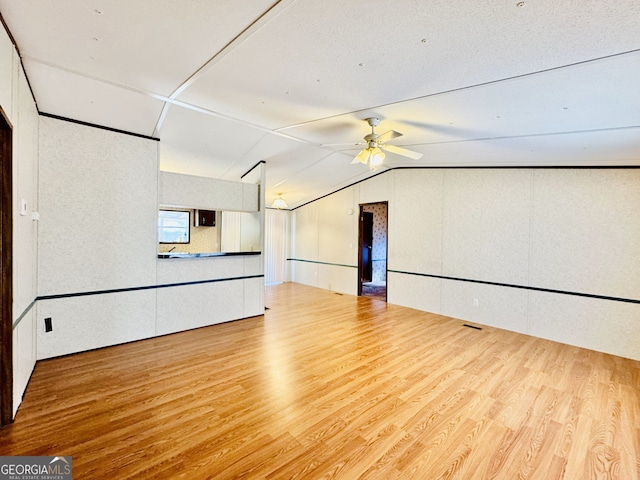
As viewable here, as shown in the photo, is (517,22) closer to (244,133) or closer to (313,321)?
(244,133)

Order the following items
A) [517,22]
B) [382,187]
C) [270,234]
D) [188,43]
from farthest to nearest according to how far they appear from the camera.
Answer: [270,234]
[382,187]
[188,43]
[517,22]

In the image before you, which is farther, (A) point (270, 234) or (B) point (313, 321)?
(A) point (270, 234)

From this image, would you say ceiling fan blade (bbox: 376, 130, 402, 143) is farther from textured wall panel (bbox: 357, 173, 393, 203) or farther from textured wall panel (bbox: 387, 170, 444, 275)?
textured wall panel (bbox: 357, 173, 393, 203)

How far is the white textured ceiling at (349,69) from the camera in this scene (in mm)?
1663

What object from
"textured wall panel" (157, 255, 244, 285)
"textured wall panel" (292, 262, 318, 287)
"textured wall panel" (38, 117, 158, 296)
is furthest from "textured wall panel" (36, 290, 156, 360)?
"textured wall panel" (292, 262, 318, 287)

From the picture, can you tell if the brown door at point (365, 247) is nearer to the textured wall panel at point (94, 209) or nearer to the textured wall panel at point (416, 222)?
the textured wall panel at point (416, 222)

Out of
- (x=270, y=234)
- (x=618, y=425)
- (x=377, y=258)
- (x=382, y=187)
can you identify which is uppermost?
(x=382, y=187)

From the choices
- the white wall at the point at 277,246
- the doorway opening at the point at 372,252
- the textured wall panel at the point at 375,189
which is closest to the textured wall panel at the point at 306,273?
the white wall at the point at 277,246

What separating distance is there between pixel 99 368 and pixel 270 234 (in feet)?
19.4

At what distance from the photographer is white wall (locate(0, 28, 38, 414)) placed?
2043mm

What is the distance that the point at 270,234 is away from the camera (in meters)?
8.73

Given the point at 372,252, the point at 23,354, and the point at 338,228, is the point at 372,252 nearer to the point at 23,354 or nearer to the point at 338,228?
the point at 338,228

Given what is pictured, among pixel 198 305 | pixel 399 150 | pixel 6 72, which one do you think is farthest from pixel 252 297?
pixel 6 72

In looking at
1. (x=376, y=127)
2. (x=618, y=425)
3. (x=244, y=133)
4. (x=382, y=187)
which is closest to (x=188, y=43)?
(x=244, y=133)
